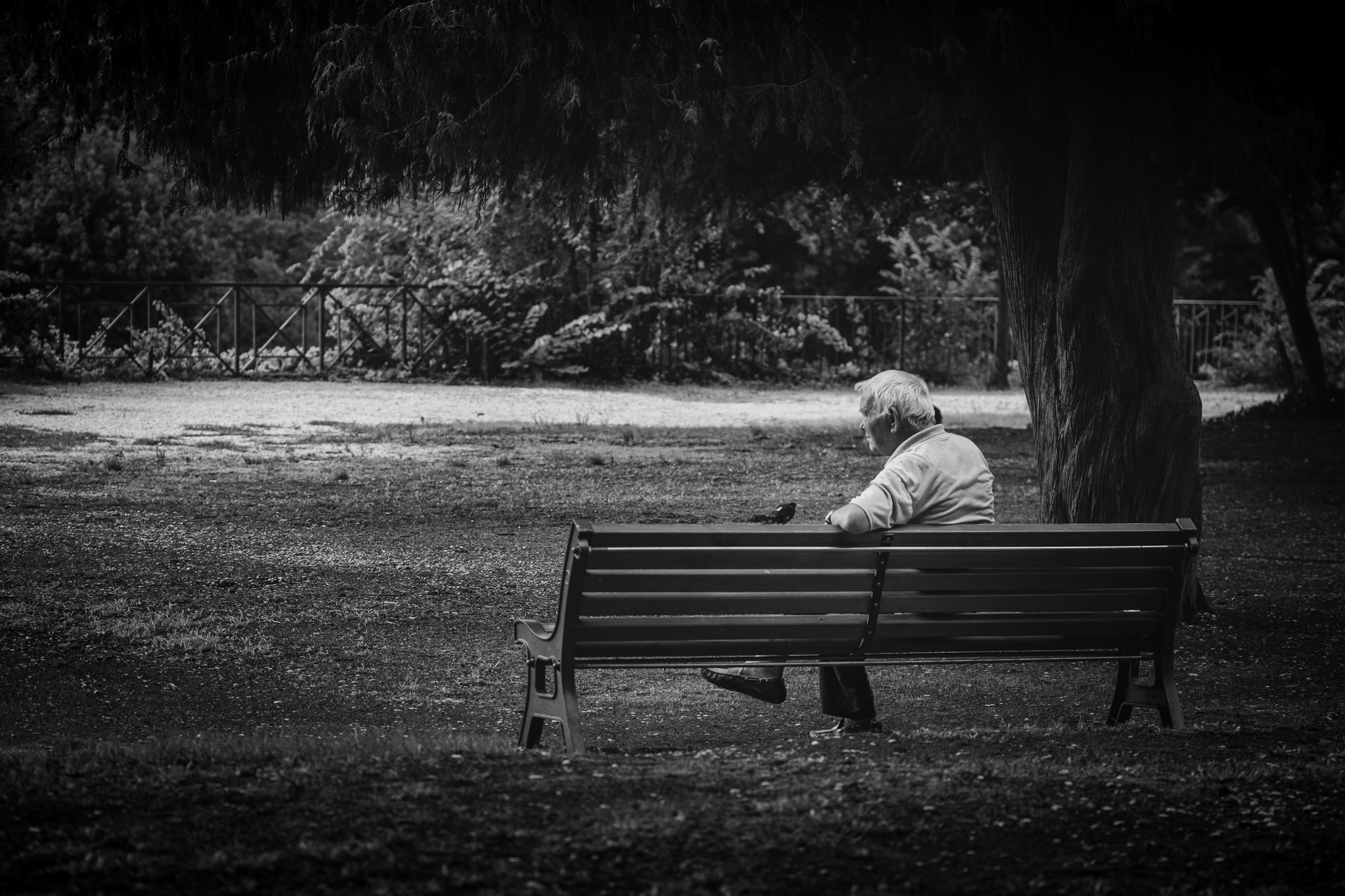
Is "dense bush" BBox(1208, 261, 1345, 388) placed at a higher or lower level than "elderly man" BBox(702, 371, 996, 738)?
higher

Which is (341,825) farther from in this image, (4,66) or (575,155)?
(4,66)

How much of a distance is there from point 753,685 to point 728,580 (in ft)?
2.25

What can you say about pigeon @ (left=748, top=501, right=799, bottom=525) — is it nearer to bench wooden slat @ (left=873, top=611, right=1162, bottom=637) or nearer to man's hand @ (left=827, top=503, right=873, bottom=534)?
man's hand @ (left=827, top=503, right=873, bottom=534)

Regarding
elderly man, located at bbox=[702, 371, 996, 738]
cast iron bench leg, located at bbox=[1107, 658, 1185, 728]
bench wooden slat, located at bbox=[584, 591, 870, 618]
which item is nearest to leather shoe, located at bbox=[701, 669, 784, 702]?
elderly man, located at bbox=[702, 371, 996, 738]

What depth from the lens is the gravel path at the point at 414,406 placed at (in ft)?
61.6

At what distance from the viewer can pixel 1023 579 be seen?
5289mm

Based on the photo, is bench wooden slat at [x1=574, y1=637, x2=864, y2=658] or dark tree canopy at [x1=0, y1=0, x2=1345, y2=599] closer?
bench wooden slat at [x1=574, y1=637, x2=864, y2=658]

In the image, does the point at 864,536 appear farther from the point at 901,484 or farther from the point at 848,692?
the point at 848,692

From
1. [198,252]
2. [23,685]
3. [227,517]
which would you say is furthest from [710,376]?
[23,685]

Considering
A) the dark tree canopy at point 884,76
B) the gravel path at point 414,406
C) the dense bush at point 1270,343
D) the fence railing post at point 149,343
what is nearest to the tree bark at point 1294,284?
the gravel path at point 414,406

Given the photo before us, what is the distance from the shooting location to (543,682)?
17.4 ft

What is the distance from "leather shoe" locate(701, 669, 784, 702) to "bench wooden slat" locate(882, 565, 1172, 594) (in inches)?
23.7

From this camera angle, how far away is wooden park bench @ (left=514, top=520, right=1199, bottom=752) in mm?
4957

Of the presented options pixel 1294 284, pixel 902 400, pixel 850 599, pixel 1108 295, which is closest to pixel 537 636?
pixel 850 599
